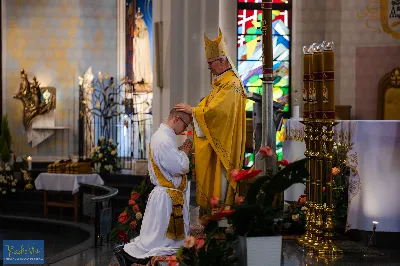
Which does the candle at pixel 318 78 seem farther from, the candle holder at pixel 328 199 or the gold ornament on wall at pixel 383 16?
the gold ornament on wall at pixel 383 16

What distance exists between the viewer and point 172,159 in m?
6.35

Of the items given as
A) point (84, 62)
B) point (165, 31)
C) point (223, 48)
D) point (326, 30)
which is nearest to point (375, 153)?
point (223, 48)

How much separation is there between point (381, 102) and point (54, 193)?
19.1 ft

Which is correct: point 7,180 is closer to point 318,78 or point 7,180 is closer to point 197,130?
point 197,130

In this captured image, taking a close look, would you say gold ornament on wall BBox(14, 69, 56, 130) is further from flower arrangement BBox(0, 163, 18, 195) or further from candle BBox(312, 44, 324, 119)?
candle BBox(312, 44, 324, 119)

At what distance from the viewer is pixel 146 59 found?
1683cm

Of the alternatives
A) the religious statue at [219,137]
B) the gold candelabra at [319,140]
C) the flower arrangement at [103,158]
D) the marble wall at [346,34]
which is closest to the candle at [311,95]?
the gold candelabra at [319,140]

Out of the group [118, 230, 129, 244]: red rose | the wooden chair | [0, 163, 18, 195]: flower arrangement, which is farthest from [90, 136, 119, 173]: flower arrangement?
[118, 230, 129, 244]: red rose

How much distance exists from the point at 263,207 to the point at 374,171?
2755 mm

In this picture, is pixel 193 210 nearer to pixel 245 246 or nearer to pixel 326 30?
pixel 245 246

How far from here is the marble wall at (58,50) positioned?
17.4m

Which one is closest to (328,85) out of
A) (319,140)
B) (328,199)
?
(319,140)

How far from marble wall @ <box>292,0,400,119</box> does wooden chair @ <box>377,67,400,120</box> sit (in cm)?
19

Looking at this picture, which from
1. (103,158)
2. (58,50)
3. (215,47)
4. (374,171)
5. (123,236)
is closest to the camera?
(215,47)
